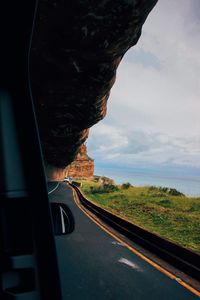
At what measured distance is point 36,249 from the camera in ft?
6.01

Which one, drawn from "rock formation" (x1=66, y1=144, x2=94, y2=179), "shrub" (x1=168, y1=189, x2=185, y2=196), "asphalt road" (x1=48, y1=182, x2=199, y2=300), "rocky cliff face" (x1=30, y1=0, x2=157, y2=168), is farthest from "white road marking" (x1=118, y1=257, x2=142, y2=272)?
"rock formation" (x1=66, y1=144, x2=94, y2=179)

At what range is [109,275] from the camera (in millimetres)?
6594

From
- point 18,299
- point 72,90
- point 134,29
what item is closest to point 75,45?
point 134,29

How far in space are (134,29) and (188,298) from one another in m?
11.0

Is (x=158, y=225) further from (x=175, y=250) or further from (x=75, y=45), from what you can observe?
(x=75, y=45)

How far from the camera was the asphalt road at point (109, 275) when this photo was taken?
217 inches

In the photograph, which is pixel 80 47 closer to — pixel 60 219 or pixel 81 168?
pixel 60 219

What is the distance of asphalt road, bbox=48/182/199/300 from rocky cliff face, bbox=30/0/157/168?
8204 mm

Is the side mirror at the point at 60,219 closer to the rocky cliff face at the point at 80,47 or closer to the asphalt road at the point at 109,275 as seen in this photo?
the asphalt road at the point at 109,275

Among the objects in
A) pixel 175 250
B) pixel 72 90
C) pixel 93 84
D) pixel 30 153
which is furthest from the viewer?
pixel 72 90

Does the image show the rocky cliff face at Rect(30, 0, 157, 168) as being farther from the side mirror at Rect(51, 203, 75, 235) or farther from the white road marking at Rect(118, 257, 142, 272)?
the side mirror at Rect(51, 203, 75, 235)

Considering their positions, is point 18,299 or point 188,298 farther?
point 188,298

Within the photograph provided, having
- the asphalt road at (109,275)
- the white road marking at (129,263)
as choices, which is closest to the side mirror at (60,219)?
the asphalt road at (109,275)

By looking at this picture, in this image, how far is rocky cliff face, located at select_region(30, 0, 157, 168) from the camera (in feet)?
38.9
